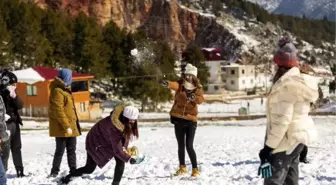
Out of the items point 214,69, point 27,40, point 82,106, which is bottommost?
point 82,106

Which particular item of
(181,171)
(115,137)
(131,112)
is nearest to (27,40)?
(181,171)

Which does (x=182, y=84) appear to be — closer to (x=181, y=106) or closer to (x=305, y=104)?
(x=181, y=106)

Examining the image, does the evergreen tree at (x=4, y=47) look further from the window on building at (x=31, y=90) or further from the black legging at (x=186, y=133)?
the black legging at (x=186, y=133)

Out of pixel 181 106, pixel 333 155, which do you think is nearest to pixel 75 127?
pixel 181 106

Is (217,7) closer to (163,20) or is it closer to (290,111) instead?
(163,20)

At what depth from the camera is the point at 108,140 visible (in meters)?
7.07

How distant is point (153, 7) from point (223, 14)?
3688 centimetres

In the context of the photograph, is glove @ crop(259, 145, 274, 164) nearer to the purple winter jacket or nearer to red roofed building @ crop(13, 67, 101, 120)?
the purple winter jacket

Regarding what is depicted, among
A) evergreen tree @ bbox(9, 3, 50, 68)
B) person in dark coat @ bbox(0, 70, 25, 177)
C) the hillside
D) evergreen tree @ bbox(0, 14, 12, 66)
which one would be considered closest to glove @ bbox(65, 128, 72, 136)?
person in dark coat @ bbox(0, 70, 25, 177)

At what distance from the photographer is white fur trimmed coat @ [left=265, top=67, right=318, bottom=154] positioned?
5.04 metres

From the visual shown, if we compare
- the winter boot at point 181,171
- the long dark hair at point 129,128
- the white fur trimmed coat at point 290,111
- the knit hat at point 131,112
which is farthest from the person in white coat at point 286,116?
the winter boot at point 181,171

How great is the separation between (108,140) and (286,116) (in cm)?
282

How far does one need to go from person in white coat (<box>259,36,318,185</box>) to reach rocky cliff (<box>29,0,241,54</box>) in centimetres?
9611

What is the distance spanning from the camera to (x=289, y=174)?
5.43 m
